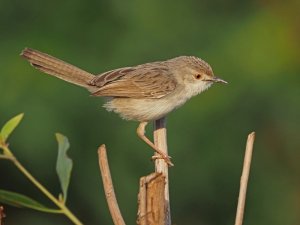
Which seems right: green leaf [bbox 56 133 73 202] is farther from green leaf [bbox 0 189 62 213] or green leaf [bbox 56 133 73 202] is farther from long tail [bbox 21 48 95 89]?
long tail [bbox 21 48 95 89]

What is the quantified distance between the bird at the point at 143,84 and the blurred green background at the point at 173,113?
219cm

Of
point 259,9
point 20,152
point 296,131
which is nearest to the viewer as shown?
point 20,152

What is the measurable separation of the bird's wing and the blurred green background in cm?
217

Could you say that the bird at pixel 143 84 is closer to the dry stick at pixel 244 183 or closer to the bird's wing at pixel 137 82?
the bird's wing at pixel 137 82

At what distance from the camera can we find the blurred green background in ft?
23.0

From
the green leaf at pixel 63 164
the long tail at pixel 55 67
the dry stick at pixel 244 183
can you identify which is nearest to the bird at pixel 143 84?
the long tail at pixel 55 67

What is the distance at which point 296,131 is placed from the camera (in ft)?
25.3

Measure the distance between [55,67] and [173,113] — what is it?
2.70 m

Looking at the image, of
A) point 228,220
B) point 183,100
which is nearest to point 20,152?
point 228,220

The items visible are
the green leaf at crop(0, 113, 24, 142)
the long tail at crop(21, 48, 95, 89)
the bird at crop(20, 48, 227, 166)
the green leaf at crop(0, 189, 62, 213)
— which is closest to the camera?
the green leaf at crop(0, 189, 62, 213)

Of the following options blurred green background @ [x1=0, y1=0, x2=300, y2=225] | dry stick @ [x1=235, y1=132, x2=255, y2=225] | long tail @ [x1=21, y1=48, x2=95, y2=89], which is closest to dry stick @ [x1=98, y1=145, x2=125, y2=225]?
dry stick @ [x1=235, y1=132, x2=255, y2=225]

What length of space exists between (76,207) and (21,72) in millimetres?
1330

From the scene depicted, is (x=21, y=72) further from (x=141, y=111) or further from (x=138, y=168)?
(x=141, y=111)

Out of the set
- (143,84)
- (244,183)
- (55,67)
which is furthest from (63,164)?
(143,84)
